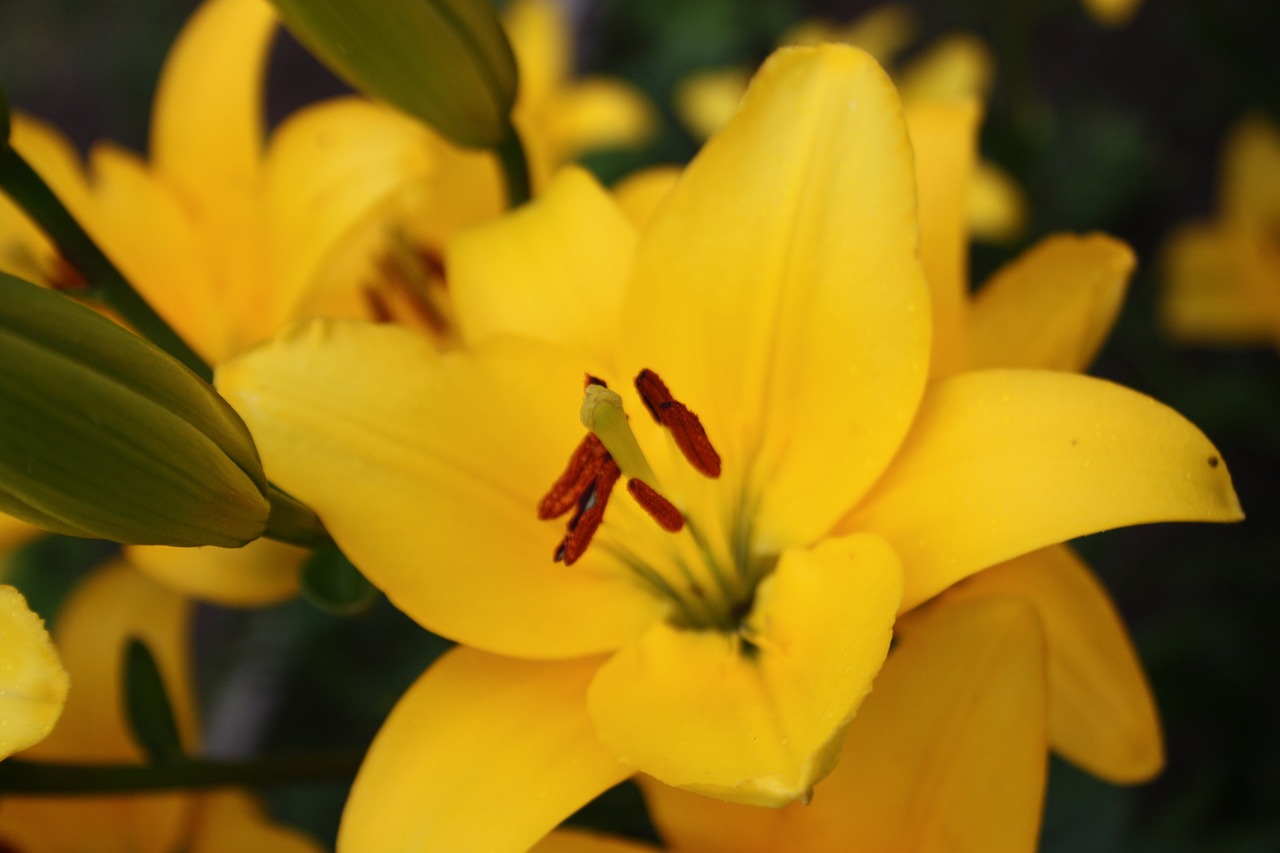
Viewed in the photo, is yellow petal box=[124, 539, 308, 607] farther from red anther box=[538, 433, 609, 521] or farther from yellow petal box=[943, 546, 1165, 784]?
yellow petal box=[943, 546, 1165, 784]

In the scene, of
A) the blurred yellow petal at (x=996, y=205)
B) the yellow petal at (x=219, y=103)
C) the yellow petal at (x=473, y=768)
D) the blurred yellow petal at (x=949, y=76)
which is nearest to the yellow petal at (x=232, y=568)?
the yellow petal at (x=473, y=768)

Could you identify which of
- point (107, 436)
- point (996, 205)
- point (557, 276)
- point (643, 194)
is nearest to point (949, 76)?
point (996, 205)

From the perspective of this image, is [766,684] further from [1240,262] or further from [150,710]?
[1240,262]

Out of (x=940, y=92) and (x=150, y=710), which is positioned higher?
(x=150, y=710)

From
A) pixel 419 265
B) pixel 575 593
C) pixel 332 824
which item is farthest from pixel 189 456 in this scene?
pixel 332 824

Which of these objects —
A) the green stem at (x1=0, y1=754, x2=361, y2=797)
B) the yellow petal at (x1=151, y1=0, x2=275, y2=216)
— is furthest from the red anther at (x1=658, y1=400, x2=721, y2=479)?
the yellow petal at (x1=151, y1=0, x2=275, y2=216)

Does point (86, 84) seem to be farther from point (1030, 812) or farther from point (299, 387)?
point (1030, 812)
